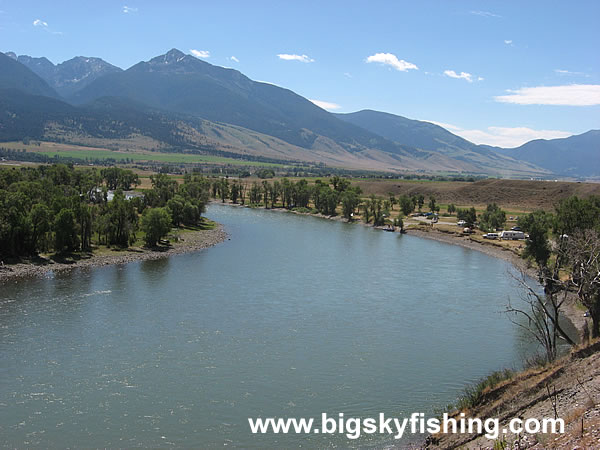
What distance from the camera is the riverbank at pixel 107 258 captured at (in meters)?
49.1

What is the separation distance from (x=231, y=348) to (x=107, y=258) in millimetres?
30714

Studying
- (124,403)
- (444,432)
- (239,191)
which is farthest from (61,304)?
(239,191)

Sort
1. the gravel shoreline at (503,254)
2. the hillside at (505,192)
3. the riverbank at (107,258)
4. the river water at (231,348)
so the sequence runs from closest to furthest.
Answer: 1. the river water at (231,348)
2. the gravel shoreline at (503,254)
3. the riverbank at (107,258)
4. the hillside at (505,192)

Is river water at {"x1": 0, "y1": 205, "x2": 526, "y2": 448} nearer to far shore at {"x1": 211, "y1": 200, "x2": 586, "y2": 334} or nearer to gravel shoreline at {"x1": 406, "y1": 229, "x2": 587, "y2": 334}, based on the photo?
gravel shoreline at {"x1": 406, "y1": 229, "x2": 587, "y2": 334}

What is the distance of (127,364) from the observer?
29234mm

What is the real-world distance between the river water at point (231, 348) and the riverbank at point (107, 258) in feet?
7.20

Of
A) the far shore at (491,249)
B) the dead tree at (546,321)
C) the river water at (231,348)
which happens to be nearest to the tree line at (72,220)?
the river water at (231,348)

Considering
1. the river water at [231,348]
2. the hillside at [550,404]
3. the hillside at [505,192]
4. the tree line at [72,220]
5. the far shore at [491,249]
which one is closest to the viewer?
the hillside at [550,404]

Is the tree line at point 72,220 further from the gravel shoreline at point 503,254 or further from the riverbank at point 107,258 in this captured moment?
the gravel shoreline at point 503,254

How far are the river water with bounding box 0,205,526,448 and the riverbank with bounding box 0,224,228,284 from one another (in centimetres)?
220

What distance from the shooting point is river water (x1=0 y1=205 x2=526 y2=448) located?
23641 millimetres

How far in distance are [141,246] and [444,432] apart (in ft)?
165

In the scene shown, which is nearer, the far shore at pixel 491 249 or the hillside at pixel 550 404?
the hillside at pixel 550 404

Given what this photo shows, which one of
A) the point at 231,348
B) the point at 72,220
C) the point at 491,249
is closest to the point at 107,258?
the point at 72,220
